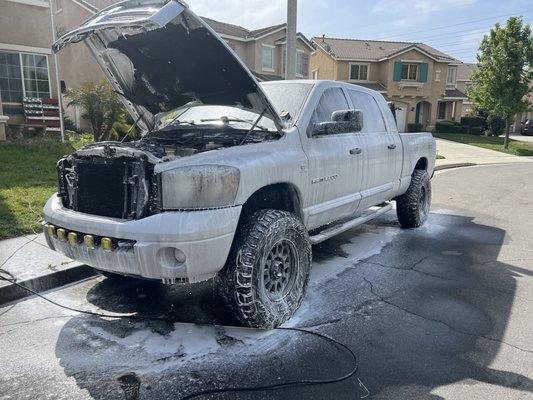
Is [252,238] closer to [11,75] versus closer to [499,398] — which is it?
[499,398]

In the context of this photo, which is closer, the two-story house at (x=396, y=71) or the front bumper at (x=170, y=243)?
the front bumper at (x=170, y=243)

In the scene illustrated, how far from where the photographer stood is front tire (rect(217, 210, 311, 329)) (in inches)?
132

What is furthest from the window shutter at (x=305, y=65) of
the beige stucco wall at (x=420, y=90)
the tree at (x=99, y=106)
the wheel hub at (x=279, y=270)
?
the wheel hub at (x=279, y=270)

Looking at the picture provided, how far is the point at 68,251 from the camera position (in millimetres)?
3527

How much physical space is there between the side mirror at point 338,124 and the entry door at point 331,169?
90mm

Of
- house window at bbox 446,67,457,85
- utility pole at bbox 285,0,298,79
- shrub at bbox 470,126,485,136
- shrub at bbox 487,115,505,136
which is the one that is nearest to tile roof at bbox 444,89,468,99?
house window at bbox 446,67,457,85

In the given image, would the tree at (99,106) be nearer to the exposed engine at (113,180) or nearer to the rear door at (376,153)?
the rear door at (376,153)

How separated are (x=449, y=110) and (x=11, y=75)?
125ft

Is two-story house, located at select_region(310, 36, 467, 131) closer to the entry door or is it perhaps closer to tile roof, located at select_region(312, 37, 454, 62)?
tile roof, located at select_region(312, 37, 454, 62)

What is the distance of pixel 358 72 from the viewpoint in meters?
36.5

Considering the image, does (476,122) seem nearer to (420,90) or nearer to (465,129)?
(465,129)

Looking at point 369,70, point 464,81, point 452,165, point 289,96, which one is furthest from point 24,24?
point 464,81

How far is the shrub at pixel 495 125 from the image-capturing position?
A: 113ft

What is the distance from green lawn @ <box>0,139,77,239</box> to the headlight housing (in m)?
3.63
